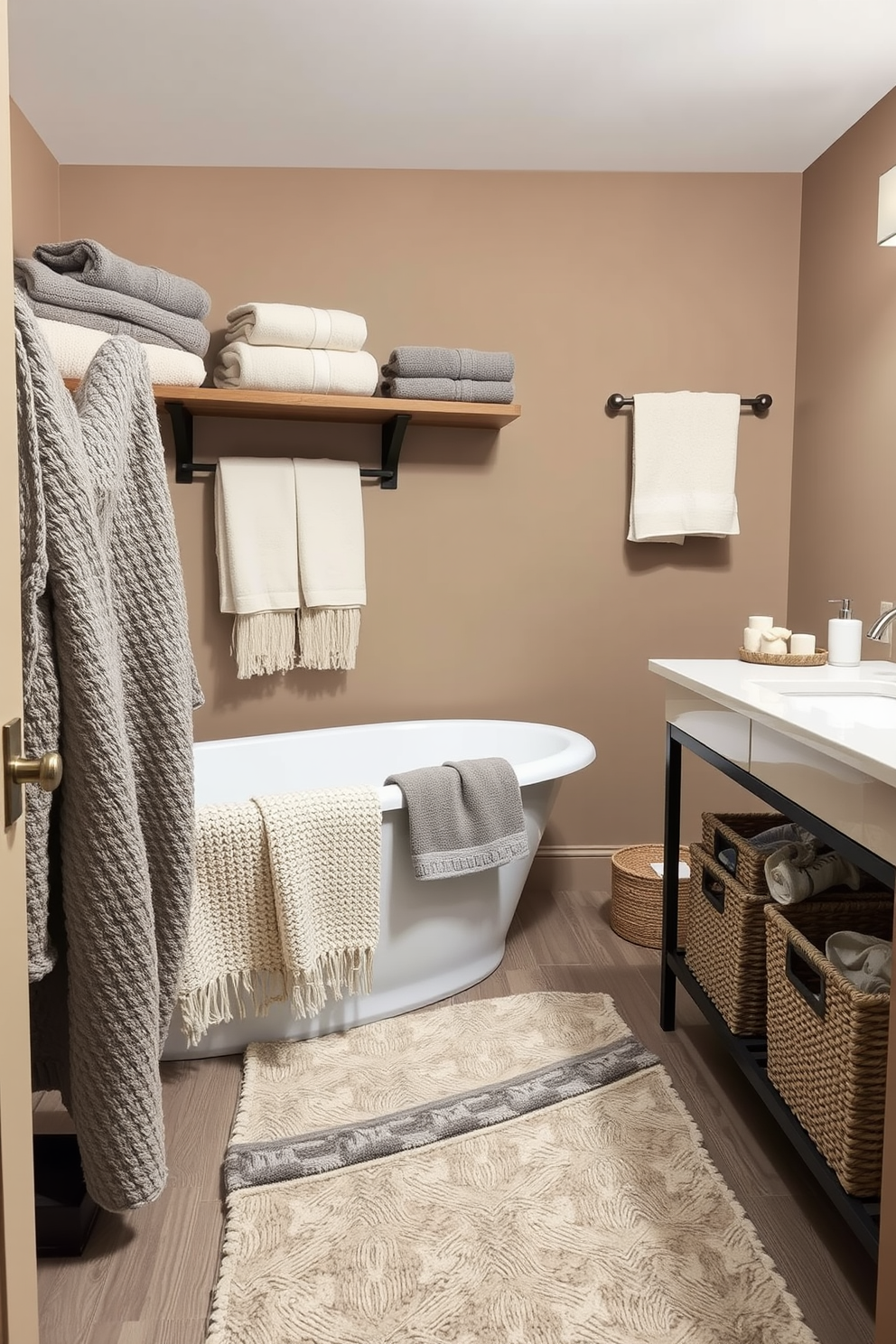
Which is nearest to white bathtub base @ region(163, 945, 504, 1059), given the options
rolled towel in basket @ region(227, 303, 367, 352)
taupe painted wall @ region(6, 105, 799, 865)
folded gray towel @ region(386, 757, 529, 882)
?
folded gray towel @ region(386, 757, 529, 882)

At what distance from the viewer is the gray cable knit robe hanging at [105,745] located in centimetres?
106

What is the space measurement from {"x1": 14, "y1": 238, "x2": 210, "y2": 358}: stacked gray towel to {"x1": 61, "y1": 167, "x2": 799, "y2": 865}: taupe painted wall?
0.38m

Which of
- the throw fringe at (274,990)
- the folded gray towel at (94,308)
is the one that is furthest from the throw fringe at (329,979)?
the folded gray towel at (94,308)

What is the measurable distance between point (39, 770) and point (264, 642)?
2.08 meters

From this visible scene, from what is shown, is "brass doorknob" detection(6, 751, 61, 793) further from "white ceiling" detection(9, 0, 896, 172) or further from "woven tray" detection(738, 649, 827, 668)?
"white ceiling" detection(9, 0, 896, 172)

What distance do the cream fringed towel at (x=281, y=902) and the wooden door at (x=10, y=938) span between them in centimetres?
107

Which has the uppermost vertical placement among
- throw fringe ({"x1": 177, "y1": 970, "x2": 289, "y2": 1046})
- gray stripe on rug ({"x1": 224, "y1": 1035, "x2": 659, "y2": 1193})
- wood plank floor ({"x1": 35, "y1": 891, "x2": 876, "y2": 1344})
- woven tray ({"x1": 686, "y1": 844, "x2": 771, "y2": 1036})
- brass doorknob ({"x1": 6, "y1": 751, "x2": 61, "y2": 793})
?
brass doorknob ({"x1": 6, "y1": 751, "x2": 61, "y2": 793})

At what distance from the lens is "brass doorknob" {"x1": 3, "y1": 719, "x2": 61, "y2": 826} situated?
781 millimetres

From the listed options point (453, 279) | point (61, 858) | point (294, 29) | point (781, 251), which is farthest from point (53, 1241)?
point (781, 251)

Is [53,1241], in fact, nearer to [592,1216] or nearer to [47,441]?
[592,1216]

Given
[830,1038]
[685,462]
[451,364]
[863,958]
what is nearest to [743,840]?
[863,958]

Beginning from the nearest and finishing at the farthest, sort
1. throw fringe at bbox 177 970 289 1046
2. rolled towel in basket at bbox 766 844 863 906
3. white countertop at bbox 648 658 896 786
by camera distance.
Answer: white countertop at bbox 648 658 896 786, rolled towel in basket at bbox 766 844 863 906, throw fringe at bbox 177 970 289 1046

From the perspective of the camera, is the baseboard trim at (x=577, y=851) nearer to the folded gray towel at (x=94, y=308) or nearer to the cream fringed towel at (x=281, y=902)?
the cream fringed towel at (x=281, y=902)

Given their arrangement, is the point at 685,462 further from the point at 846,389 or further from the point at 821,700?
the point at 821,700
